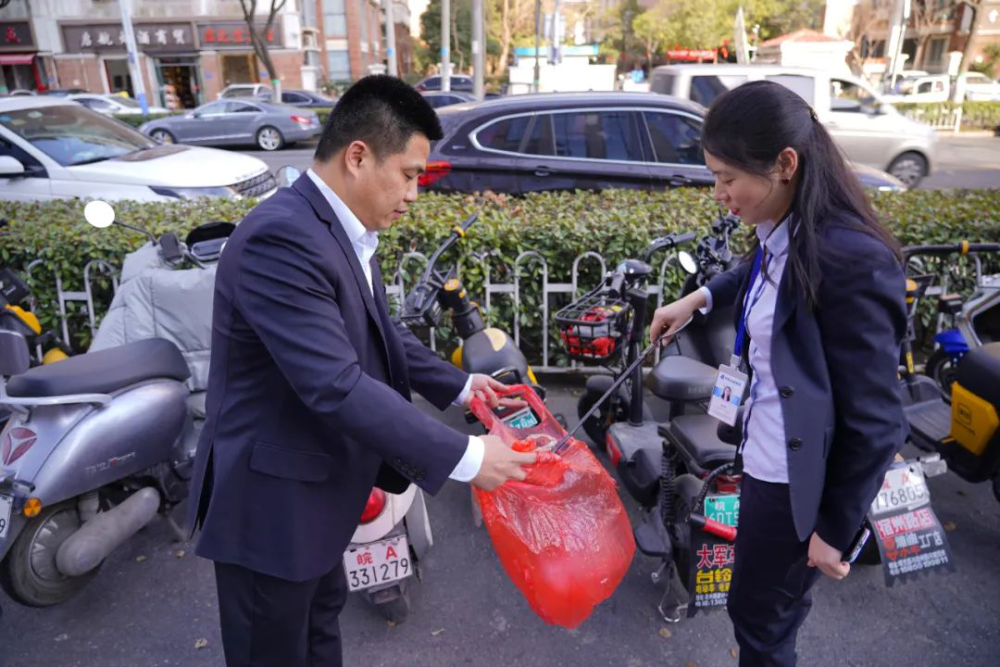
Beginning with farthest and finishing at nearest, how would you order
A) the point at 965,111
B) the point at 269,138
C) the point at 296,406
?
the point at 965,111 → the point at 269,138 → the point at 296,406

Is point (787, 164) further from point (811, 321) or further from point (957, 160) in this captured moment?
point (957, 160)

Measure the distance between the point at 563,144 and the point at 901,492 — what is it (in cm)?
405

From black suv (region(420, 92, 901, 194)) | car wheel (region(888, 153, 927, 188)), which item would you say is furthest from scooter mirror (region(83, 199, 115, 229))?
car wheel (region(888, 153, 927, 188))

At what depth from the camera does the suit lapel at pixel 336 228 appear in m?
1.58

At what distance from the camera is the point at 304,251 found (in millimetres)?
1450

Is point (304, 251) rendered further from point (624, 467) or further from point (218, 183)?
point (218, 183)

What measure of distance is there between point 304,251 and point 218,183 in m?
5.60

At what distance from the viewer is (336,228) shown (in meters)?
1.59

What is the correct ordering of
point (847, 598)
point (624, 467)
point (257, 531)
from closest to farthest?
point (257, 531) < point (847, 598) < point (624, 467)

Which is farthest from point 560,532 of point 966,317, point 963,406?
point 966,317

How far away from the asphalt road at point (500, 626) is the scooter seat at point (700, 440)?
63cm

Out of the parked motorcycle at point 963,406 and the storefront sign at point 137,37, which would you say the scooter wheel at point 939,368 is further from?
the storefront sign at point 137,37

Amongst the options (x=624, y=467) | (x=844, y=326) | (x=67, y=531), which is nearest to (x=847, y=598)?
(x=624, y=467)

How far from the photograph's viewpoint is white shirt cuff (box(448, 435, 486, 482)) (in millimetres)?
1583
